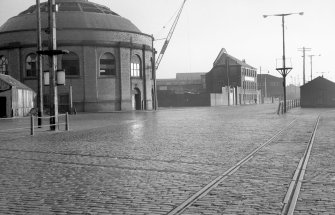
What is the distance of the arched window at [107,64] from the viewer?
2139 inches

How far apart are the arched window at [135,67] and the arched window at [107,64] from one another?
3.22 metres

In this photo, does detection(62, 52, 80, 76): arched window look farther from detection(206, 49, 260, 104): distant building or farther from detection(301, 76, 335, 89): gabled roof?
detection(206, 49, 260, 104): distant building

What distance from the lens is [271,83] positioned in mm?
142250

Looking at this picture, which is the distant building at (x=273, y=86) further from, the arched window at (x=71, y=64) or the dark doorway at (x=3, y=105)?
the dark doorway at (x=3, y=105)

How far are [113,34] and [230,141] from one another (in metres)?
41.9

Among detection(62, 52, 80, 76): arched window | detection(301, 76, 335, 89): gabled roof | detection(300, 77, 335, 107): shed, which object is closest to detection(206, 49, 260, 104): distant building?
detection(300, 77, 335, 107): shed

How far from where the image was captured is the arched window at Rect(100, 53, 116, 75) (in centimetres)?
5433

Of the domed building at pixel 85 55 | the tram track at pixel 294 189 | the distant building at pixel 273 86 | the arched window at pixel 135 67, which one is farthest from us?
the distant building at pixel 273 86

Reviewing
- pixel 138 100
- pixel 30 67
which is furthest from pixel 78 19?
pixel 138 100

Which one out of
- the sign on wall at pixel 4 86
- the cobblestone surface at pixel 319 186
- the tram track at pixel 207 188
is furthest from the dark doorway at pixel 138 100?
the tram track at pixel 207 188

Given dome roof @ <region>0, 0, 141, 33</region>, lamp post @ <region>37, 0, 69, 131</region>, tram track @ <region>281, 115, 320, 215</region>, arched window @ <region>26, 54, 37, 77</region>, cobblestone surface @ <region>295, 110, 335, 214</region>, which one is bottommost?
cobblestone surface @ <region>295, 110, 335, 214</region>

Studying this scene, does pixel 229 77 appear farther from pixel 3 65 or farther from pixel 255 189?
pixel 255 189

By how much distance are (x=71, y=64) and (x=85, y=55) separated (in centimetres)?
208

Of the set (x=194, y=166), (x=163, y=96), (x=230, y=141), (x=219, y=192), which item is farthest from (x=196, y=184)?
(x=163, y=96)
